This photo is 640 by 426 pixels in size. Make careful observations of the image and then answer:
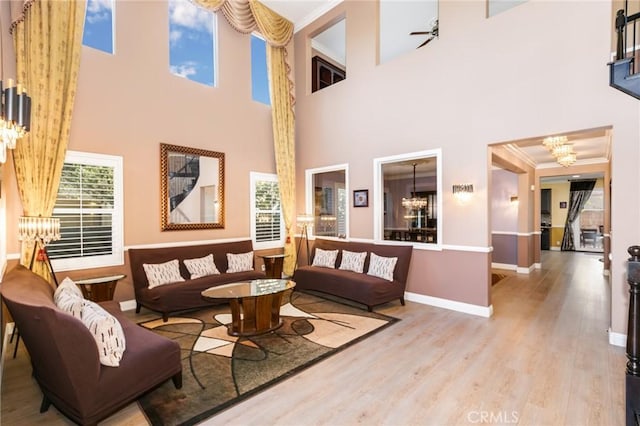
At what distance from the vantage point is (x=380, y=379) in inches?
105

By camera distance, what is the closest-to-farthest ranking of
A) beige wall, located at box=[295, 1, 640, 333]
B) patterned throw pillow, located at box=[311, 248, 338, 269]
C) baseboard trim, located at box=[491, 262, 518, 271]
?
beige wall, located at box=[295, 1, 640, 333] < patterned throw pillow, located at box=[311, 248, 338, 269] < baseboard trim, located at box=[491, 262, 518, 271]

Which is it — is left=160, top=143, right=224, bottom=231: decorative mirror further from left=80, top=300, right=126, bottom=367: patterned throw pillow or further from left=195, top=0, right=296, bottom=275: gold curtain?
left=80, top=300, right=126, bottom=367: patterned throw pillow

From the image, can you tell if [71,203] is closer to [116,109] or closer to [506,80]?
[116,109]

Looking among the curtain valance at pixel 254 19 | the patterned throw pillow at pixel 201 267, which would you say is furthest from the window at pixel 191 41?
the patterned throw pillow at pixel 201 267

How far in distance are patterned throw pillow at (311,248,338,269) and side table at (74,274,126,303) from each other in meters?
3.16

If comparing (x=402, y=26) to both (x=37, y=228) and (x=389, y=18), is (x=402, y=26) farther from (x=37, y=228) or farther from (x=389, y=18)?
(x=37, y=228)

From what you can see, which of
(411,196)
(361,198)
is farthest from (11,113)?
(411,196)

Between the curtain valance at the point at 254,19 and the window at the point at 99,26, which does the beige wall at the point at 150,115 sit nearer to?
the window at the point at 99,26

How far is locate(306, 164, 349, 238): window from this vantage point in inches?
256

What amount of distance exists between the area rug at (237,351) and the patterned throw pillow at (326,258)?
845 mm

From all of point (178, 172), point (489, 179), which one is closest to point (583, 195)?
point (489, 179)

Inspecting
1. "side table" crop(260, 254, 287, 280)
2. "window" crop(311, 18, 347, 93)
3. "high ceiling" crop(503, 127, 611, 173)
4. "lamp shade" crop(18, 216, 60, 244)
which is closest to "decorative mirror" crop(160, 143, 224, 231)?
"side table" crop(260, 254, 287, 280)

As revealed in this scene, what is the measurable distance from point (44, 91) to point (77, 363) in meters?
3.67

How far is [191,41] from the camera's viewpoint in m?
5.46
